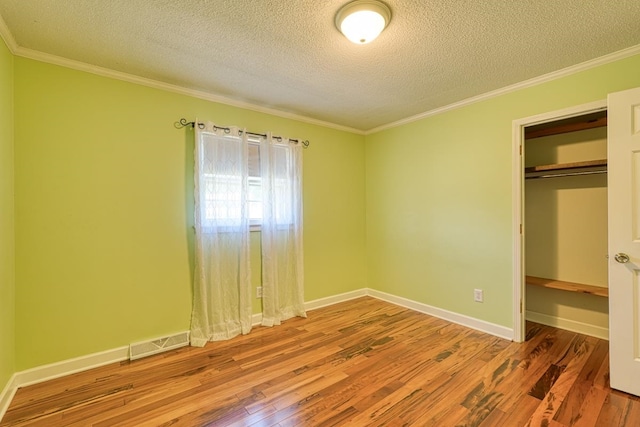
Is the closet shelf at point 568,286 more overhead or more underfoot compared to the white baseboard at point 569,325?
more overhead

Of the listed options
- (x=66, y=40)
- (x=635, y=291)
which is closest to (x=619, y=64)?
(x=635, y=291)

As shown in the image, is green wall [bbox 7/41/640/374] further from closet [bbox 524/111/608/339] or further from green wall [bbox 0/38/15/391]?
closet [bbox 524/111/608/339]

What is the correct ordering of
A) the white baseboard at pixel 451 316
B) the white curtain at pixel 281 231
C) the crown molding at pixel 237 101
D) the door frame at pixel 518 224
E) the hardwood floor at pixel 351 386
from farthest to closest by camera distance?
the white curtain at pixel 281 231 → the white baseboard at pixel 451 316 → the door frame at pixel 518 224 → the crown molding at pixel 237 101 → the hardwood floor at pixel 351 386

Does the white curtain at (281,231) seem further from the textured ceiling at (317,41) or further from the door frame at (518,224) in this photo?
the door frame at (518,224)

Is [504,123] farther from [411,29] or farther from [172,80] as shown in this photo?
[172,80]

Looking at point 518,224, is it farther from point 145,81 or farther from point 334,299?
point 145,81

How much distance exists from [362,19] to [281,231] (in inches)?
85.9

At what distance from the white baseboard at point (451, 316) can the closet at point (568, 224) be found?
64 cm

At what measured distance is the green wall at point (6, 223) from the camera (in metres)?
1.84

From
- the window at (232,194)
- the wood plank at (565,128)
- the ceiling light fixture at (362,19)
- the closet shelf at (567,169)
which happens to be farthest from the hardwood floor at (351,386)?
the ceiling light fixture at (362,19)

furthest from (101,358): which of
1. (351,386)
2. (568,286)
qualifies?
(568,286)

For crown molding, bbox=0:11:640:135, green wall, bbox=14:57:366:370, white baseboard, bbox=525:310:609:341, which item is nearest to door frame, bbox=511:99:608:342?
crown molding, bbox=0:11:640:135

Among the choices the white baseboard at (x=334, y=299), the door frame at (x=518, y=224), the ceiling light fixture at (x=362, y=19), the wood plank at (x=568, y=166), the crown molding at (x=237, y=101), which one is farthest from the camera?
the white baseboard at (x=334, y=299)

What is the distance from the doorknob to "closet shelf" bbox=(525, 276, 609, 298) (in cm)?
86
